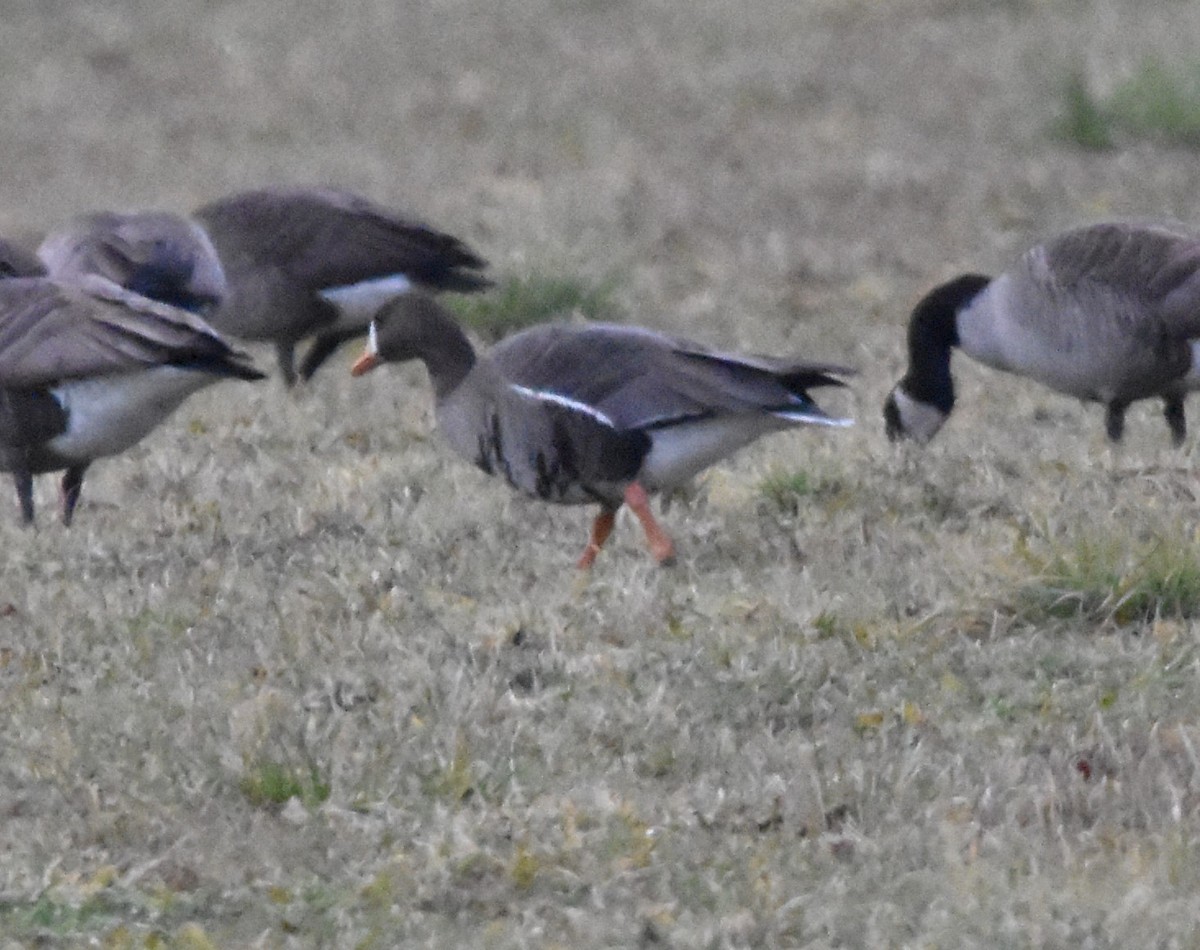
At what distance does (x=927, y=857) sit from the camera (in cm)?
477

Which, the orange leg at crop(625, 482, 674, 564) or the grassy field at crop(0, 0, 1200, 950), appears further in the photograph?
the orange leg at crop(625, 482, 674, 564)

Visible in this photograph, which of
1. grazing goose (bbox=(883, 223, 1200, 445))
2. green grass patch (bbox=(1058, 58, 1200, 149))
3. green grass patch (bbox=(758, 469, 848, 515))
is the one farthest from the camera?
green grass patch (bbox=(1058, 58, 1200, 149))

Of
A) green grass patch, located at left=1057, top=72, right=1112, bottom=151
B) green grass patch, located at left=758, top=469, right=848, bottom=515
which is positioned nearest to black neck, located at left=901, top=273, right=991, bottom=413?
green grass patch, located at left=758, top=469, right=848, bottom=515

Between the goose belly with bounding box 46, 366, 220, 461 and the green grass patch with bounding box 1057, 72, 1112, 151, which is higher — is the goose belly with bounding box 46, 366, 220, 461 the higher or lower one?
the higher one

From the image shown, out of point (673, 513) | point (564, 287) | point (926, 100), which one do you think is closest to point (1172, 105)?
point (926, 100)

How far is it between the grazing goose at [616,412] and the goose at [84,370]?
2.50ft

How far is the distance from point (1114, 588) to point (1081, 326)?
3031mm

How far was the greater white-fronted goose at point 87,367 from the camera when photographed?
7.30m

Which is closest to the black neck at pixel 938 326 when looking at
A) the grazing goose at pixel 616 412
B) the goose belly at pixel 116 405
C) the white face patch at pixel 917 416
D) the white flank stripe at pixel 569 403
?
the white face patch at pixel 917 416

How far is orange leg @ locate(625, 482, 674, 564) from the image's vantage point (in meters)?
7.00

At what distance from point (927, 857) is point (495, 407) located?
111 inches

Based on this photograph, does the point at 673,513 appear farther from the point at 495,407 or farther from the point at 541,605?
the point at 541,605

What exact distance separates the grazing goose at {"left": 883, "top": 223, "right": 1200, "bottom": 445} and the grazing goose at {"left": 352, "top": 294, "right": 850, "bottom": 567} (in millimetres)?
1900

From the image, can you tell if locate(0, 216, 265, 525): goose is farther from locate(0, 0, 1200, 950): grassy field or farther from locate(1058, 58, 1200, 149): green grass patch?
locate(1058, 58, 1200, 149): green grass patch
